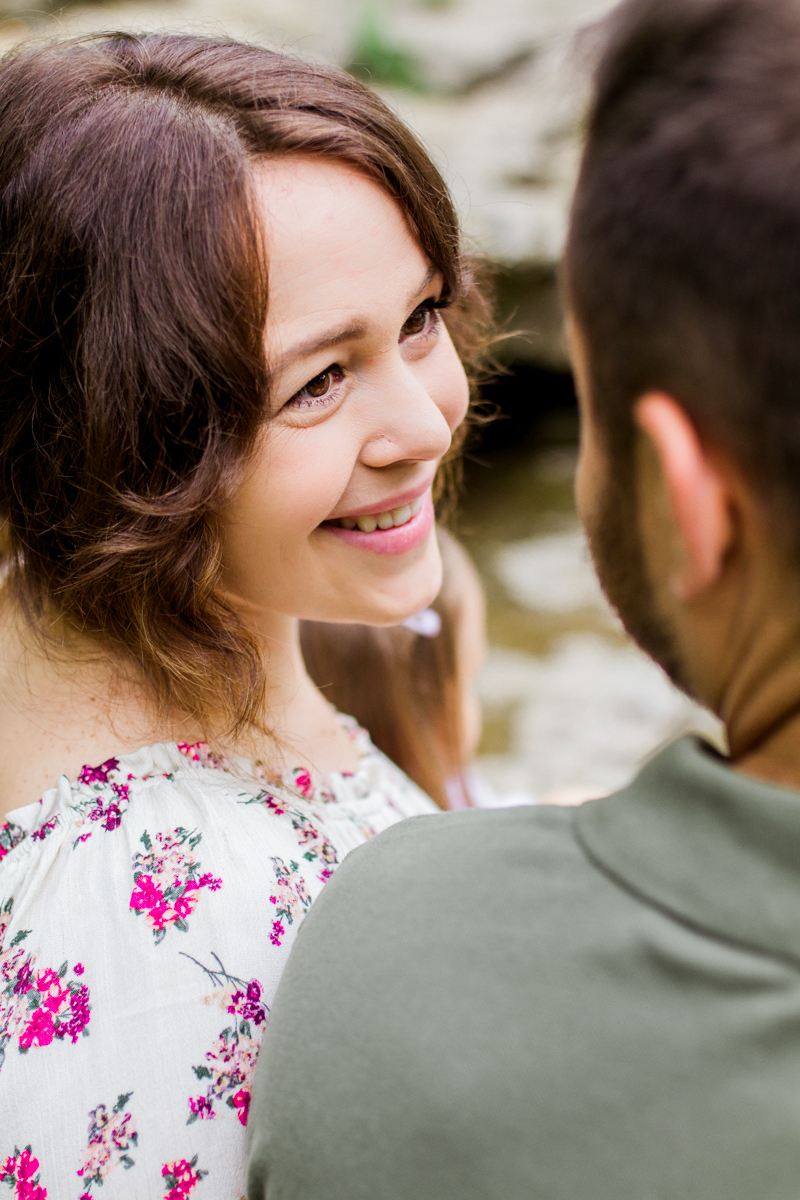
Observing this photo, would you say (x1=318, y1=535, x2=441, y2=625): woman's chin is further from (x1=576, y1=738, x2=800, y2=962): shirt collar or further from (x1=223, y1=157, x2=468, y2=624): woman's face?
(x1=576, y1=738, x2=800, y2=962): shirt collar

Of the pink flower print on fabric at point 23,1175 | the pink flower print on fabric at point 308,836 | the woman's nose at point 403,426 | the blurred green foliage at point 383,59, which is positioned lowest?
the blurred green foliage at point 383,59

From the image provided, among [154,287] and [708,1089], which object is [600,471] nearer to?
[708,1089]

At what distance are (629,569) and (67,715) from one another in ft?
2.16

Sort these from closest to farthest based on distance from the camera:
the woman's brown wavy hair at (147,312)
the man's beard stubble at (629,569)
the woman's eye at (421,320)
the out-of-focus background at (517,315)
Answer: the man's beard stubble at (629,569)
the woman's brown wavy hair at (147,312)
the woman's eye at (421,320)
the out-of-focus background at (517,315)

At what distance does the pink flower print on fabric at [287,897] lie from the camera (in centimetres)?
85

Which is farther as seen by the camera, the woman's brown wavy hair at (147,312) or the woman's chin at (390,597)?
the woman's chin at (390,597)

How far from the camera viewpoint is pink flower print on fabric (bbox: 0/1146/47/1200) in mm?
785

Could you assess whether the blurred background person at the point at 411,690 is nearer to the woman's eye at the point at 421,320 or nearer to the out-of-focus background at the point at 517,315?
the woman's eye at the point at 421,320

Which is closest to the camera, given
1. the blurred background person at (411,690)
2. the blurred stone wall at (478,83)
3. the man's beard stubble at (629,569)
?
the man's beard stubble at (629,569)

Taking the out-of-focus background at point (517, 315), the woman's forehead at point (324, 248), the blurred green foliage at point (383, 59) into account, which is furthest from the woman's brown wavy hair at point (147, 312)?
the blurred green foliage at point (383, 59)

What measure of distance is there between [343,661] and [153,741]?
714 millimetres

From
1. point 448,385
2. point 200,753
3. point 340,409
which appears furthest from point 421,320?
point 200,753

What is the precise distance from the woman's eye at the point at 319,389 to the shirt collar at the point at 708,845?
56cm

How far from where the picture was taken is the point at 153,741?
1.00 m
